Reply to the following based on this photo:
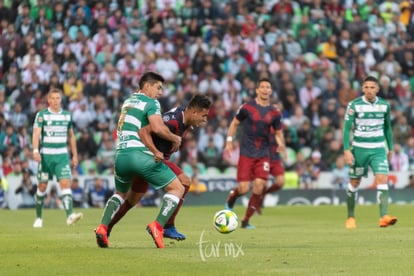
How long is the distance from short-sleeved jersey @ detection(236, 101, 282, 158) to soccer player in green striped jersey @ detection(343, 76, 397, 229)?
5.91 feet

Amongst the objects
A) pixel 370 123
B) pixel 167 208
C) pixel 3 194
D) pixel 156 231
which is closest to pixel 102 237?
pixel 156 231

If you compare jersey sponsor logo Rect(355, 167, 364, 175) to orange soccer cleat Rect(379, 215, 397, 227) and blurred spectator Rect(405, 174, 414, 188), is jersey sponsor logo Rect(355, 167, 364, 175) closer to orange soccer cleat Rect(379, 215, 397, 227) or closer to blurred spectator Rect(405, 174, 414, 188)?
orange soccer cleat Rect(379, 215, 397, 227)

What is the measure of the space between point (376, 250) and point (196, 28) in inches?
836

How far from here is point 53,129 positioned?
2041cm

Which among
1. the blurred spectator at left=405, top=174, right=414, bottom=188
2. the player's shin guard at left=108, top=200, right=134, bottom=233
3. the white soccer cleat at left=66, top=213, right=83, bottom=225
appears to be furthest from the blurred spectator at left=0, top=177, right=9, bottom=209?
the player's shin guard at left=108, top=200, right=134, bottom=233

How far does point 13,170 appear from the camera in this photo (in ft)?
93.6

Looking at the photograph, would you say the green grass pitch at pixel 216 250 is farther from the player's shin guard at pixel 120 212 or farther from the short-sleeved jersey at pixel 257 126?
the short-sleeved jersey at pixel 257 126

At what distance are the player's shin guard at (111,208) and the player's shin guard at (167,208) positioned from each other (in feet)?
2.20

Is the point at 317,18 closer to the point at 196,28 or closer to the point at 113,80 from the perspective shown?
the point at 196,28

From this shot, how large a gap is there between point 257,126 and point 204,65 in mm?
12143

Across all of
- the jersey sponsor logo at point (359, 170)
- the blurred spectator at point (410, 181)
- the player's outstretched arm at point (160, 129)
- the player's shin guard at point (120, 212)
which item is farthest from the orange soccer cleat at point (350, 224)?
the blurred spectator at point (410, 181)

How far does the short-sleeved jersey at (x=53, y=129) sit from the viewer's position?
20359 millimetres

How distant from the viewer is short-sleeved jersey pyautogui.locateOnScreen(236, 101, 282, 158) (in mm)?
20109

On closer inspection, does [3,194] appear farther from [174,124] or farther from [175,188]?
[175,188]
